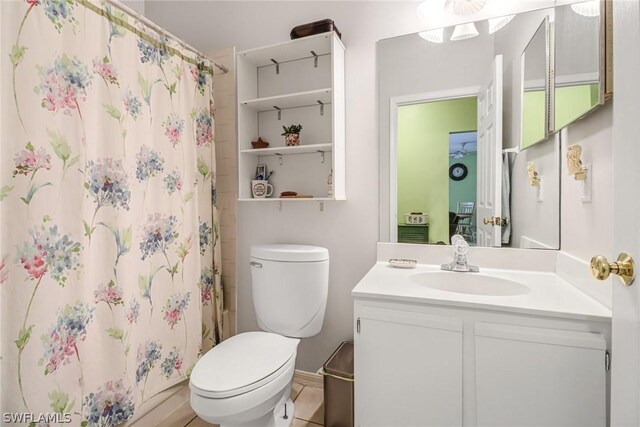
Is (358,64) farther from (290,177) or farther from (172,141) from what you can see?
(172,141)

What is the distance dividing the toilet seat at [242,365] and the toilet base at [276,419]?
20 cm

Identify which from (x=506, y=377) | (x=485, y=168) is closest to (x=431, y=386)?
(x=506, y=377)

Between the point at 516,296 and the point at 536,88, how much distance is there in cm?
87

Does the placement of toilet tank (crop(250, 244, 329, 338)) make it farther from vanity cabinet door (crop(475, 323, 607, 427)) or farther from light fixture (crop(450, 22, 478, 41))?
light fixture (crop(450, 22, 478, 41))

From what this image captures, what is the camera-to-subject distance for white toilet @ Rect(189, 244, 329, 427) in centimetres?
113

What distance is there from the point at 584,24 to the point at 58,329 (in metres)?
2.08

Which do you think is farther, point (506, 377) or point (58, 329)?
point (58, 329)

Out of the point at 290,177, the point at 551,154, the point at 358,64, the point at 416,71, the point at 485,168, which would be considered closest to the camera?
the point at 551,154

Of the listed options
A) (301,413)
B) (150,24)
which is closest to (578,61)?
(150,24)

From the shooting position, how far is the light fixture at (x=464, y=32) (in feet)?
4.84

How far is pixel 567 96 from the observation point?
3.76ft

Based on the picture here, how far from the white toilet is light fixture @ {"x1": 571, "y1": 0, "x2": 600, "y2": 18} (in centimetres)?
133

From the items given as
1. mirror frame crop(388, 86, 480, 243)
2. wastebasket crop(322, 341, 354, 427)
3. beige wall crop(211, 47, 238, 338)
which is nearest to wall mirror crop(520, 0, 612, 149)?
mirror frame crop(388, 86, 480, 243)

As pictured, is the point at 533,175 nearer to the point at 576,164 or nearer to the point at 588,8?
the point at 576,164
